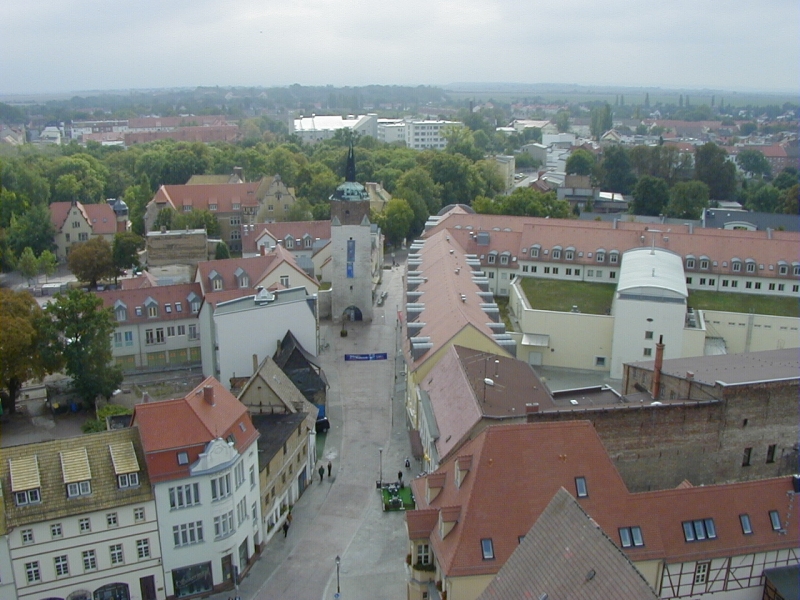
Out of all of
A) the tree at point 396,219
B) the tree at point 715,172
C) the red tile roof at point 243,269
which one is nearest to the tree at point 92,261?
the red tile roof at point 243,269

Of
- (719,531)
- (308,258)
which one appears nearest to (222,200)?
(308,258)

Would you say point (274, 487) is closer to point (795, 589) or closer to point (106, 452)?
point (106, 452)

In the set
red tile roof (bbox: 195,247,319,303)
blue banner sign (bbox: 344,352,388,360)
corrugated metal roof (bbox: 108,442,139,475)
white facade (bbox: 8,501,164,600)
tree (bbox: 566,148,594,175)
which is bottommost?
blue banner sign (bbox: 344,352,388,360)

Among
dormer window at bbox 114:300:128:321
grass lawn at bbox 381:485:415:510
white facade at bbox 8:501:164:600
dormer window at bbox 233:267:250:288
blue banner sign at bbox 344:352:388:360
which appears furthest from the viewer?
dormer window at bbox 233:267:250:288

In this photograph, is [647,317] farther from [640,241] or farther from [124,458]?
[124,458]

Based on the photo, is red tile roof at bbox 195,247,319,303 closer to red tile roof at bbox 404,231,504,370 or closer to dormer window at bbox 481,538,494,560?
red tile roof at bbox 404,231,504,370

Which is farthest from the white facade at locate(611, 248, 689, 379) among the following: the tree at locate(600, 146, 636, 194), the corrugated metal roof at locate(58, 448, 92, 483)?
the tree at locate(600, 146, 636, 194)

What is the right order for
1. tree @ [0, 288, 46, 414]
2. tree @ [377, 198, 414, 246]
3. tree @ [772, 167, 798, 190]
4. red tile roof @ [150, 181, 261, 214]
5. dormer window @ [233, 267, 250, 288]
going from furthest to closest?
tree @ [772, 167, 798, 190] → red tile roof @ [150, 181, 261, 214] → tree @ [377, 198, 414, 246] → dormer window @ [233, 267, 250, 288] → tree @ [0, 288, 46, 414]
